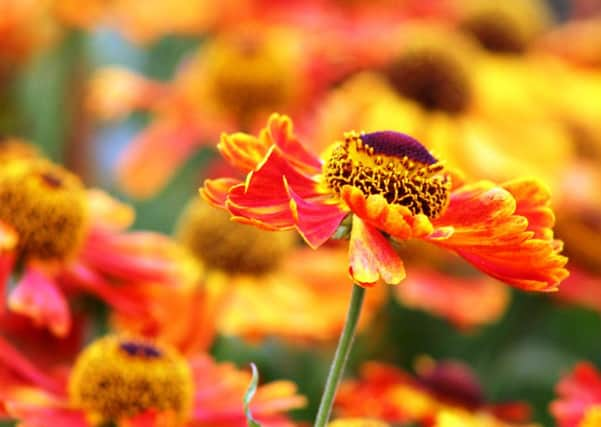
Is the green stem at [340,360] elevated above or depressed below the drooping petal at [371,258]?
below

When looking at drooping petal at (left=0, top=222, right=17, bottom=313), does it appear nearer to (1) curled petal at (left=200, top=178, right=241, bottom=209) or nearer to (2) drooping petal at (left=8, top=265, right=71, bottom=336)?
(2) drooping petal at (left=8, top=265, right=71, bottom=336)

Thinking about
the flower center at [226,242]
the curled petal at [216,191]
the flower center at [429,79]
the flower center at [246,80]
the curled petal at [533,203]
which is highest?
the flower center at [429,79]

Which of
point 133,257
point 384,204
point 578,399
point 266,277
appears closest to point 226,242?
point 266,277

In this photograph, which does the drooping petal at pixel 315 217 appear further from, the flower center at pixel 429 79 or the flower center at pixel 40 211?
the flower center at pixel 429 79

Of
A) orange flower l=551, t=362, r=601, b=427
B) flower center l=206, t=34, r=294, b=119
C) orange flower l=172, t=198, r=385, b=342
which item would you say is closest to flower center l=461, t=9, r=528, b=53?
flower center l=206, t=34, r=294, b=119

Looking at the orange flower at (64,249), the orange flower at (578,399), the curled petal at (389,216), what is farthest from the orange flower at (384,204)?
the orange flower at (64,249)

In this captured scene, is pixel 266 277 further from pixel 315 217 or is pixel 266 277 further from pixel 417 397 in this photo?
pixel 315 217

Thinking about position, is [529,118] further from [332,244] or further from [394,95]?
[332,244]
